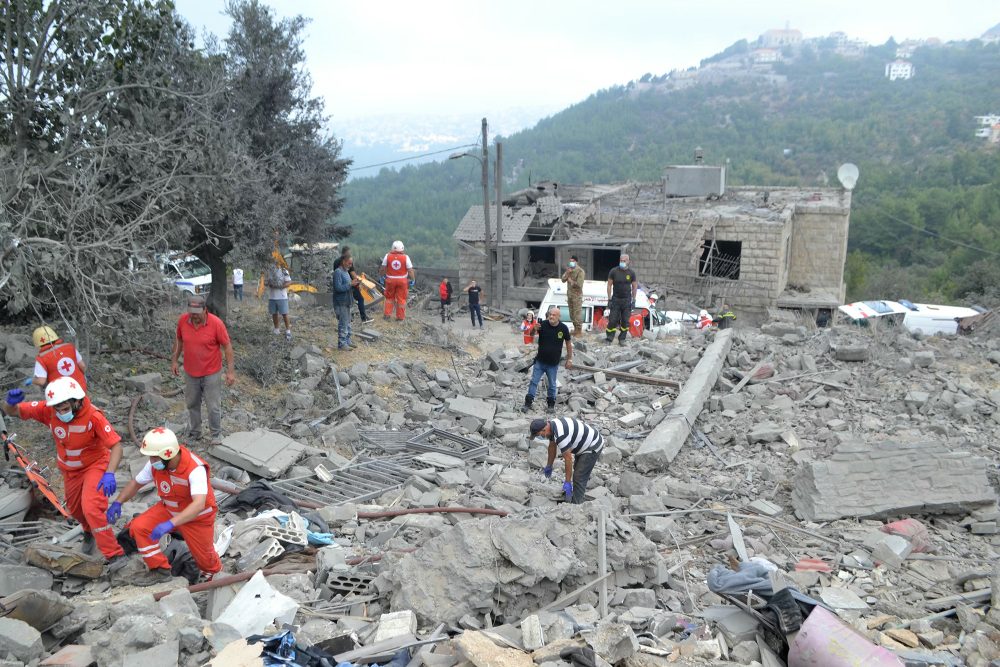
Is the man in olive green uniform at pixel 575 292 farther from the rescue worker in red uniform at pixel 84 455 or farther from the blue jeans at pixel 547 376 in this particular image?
the rescue worker in red uniform at pixel 84 455

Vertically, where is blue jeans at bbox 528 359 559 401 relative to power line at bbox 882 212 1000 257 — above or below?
above

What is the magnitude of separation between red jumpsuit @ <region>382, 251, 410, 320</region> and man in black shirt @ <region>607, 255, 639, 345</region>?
148 inches

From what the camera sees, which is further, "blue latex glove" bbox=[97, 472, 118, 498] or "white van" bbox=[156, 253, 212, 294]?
"white van" bbox=[156, 253, 212, 294]

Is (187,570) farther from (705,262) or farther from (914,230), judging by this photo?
(914,230)

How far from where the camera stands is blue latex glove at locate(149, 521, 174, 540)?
4883 mm

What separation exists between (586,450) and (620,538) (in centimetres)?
170

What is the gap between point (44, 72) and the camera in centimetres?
841

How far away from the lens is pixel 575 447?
7117mm

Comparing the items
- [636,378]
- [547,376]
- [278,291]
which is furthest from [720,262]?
[278,291]

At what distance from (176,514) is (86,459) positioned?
40.2 inches

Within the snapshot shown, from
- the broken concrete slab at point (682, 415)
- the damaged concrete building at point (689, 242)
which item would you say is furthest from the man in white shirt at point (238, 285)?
the broken concrete slab at point (682, 415)

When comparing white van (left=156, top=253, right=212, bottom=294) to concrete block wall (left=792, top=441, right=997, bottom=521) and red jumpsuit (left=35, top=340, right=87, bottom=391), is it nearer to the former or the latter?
red jumpsuit (left=35, top=340, right=87, bottom=391)

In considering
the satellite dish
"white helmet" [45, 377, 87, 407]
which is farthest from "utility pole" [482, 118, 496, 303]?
"white helmet" [45, 377, 87, 407]

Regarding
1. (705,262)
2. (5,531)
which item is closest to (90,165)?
(5,531)
